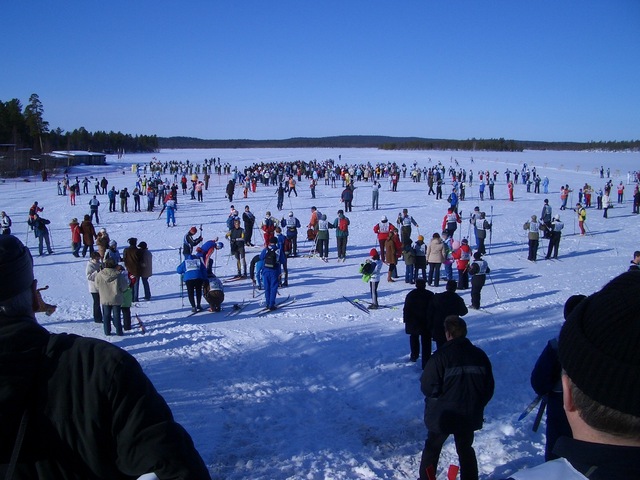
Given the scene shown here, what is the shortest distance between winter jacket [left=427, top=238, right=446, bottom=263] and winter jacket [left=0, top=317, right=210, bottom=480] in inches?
422

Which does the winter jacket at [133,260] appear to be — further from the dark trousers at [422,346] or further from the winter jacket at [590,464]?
the winter jacket at [590,464]

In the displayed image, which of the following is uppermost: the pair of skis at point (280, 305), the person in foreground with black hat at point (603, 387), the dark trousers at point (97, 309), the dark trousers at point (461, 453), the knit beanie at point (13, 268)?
the knit beanie at point (13, 268)

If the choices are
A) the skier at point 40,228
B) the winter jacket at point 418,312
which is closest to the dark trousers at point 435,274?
the winter jacket at point 418,312

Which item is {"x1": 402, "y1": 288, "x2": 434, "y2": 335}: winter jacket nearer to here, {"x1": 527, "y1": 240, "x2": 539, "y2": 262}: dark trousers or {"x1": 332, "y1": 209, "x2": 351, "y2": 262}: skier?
{"x1": 332, "y1": 209, "x2": 351, "y2": 262}: skier

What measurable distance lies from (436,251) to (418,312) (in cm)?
528

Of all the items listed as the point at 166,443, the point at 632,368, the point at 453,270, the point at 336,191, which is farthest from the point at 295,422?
the point at 336,191

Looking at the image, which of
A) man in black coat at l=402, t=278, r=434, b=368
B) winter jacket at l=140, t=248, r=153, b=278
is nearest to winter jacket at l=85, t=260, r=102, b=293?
winter jacket at l=140, t=248, r=153, b=278

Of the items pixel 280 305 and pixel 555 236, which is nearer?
pixel 280 305

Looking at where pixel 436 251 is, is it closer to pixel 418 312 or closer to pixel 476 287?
pixel 476 287

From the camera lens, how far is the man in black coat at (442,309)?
611 centimetres

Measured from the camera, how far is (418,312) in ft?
22.0

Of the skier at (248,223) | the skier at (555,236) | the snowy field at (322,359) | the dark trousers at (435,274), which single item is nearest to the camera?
the snowy field at (322,359)

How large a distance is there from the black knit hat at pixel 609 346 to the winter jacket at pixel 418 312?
5.50 m

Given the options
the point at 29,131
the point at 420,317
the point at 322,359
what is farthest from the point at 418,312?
the point at 29,131
